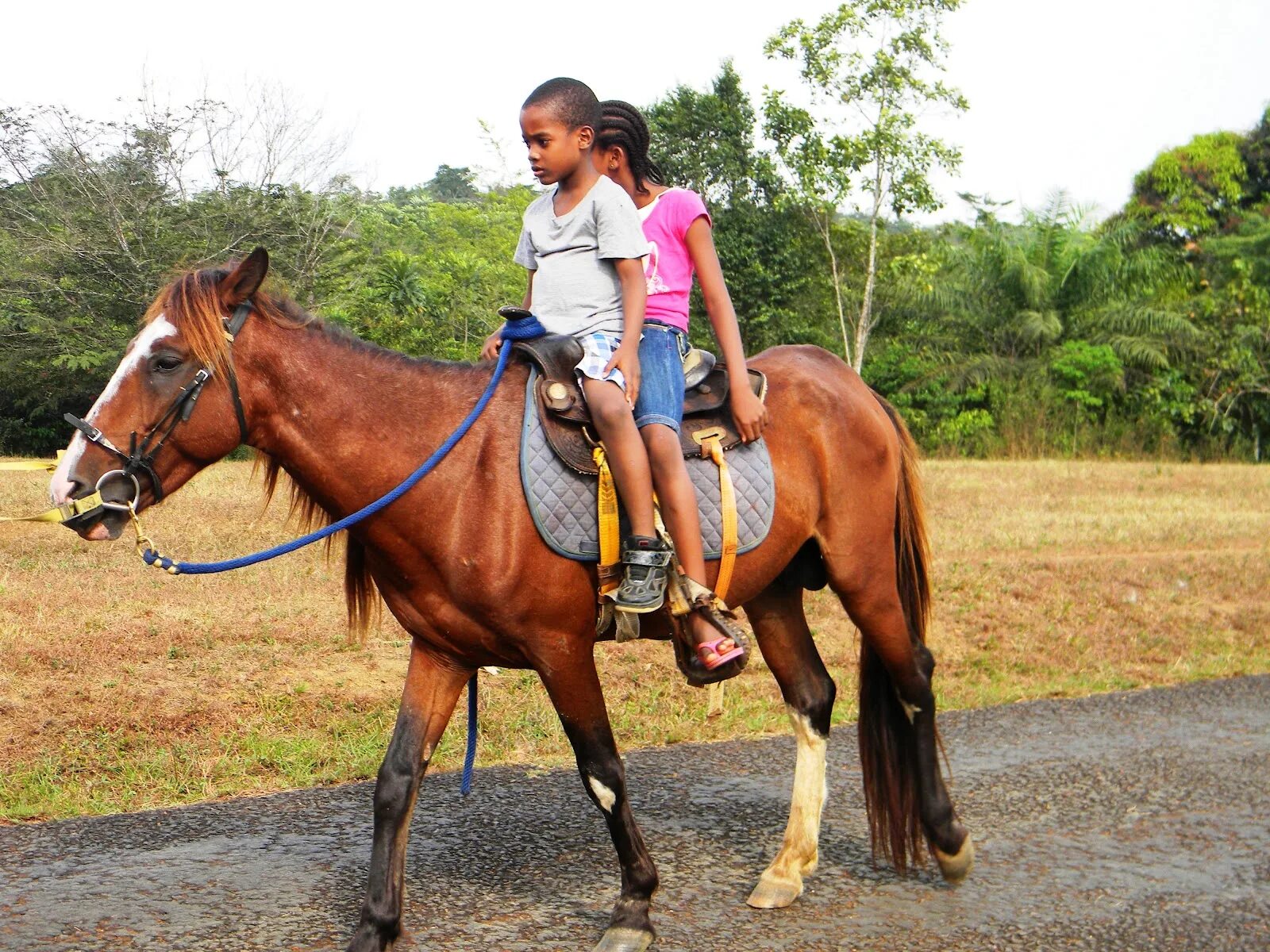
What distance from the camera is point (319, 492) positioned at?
13.2 ft

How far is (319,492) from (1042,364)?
24.4 m

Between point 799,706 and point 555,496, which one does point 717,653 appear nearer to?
point 555,496

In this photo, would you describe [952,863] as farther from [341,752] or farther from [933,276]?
[933,276]

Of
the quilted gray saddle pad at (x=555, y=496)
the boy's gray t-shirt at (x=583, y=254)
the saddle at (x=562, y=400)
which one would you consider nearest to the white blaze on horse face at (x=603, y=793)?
the quilted gray saddle pad at (x=555, y=496)

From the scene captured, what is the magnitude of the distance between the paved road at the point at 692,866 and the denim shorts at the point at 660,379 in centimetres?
172

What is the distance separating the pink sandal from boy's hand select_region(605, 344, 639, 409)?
81 centimetres

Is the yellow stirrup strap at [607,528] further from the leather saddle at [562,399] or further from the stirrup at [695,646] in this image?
the stirrup at [695,646]

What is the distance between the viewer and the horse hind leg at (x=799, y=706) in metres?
4.68

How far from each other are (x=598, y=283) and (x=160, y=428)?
4.82 ft

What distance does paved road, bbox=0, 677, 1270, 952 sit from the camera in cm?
417

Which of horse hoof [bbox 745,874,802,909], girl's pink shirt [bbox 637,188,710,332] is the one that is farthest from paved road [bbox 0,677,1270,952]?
girl's pink shirt [bbox 637,188,710,332]

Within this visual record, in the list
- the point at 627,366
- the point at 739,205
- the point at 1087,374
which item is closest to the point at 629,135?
the point at 627,366

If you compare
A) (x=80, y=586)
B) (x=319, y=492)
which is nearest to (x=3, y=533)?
(x=80, y=586)

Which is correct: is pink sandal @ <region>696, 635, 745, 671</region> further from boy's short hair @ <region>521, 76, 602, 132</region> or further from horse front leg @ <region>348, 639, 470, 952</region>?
boy's short hair @ <region>521, 76, 602, 132</region>
